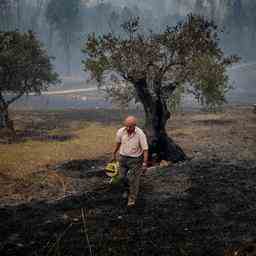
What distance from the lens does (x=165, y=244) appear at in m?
10.2

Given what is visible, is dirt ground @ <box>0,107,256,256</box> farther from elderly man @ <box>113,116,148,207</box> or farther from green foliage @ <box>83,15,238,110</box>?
green foliage @ <box>83,15,238,110</box>

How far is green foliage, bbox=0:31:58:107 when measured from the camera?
30.5 metres

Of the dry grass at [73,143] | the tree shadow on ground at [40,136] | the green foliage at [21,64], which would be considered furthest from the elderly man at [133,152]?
the green foliage at [21,64]

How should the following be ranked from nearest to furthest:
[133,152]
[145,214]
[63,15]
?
[145,214] → [133,152] → [63,15]

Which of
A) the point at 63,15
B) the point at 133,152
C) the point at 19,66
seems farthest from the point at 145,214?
the point at 63,15

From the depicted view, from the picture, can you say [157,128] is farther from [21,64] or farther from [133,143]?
[21,64]

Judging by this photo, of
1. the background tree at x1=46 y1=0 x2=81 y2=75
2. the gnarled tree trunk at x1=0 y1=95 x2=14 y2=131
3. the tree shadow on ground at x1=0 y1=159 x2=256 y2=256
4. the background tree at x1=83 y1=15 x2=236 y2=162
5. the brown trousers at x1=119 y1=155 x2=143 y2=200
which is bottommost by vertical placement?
the tree shadow on ground at x1=0 y1=159 x2=256 y2=256

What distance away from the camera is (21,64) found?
31766 millimetres

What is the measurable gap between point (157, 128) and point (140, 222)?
9.85 m

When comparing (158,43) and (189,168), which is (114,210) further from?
(158,43)

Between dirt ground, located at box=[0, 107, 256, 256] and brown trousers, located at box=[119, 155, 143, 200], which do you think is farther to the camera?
brown trousers, located at box=[119, 155, 143, 200]

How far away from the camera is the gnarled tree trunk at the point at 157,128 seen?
20828 mm

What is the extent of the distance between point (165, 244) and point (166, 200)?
12.6 ft

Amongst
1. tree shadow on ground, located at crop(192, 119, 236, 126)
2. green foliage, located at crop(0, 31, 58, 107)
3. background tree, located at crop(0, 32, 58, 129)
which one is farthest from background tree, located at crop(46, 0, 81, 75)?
tree shadow on ground, located at crop(192, 119, 236, 126)
